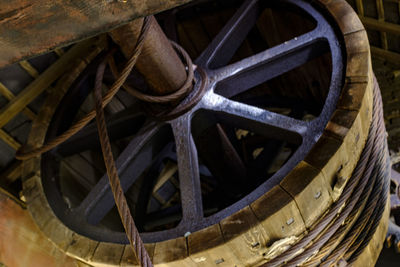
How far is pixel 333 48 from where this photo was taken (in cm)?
242

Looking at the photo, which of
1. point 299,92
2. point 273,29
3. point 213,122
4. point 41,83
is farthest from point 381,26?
point 41,83

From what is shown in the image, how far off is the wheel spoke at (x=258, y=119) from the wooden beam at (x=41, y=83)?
1401mm

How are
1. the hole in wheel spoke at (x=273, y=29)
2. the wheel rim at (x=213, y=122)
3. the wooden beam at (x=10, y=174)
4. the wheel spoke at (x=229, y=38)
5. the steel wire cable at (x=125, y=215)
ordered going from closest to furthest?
1. the steel wire cable at (x=125, y=215)
2. the wheel rim at (x=213, y=122)
3. the wheel spoke at (x=229, y=38)
4. the wooden beam at (x=10, y=174)
5. the hole in wheel spoke at (x=273, y=29)

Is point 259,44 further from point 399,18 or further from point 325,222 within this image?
point 325,222

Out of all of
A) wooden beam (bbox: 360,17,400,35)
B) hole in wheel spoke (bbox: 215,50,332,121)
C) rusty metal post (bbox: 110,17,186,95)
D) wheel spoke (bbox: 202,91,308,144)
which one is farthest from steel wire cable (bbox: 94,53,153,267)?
wooden beam (bbox: 360,17,400,35)

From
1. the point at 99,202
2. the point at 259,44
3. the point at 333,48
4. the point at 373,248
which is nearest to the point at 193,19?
the point at 259,44

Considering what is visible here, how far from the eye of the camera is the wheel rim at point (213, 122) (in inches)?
85.3

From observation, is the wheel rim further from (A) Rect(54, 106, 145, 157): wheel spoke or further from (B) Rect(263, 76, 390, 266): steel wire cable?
(B) Rect(263, 76, 390, 266): steel wire cable

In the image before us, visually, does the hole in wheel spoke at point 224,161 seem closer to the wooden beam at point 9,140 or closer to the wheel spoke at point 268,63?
the wheel spoke at point 268,63

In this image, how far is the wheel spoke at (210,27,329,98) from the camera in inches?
102

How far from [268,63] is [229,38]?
1.47 feet

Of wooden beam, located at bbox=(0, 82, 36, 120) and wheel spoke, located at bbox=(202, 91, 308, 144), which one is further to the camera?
wooden beam, located at bbox=(0, 82, 36, 120)

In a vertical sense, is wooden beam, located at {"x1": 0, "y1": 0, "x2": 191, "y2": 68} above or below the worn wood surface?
above

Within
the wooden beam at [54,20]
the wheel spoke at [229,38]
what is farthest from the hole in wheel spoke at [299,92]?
the wooden beam at [54,20]
